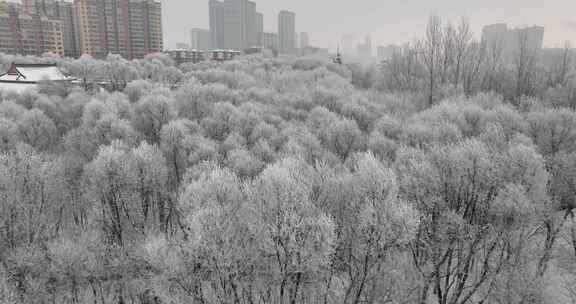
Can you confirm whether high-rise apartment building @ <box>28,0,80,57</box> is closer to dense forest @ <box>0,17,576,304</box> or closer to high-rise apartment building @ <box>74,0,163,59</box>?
high-rise apartment building @ <box>74,0,163,59</box>

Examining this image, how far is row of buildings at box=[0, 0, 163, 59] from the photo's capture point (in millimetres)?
104125

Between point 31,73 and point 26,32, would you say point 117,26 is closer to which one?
point 26,32

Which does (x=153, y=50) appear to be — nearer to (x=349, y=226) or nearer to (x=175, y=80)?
(x=175, y=80)

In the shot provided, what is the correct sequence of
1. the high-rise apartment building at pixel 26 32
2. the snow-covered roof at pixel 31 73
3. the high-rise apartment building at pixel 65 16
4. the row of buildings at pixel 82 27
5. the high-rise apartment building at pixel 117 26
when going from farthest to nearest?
the high-rise apartment building at pixel 65 16, the high-rise apartment building at pixel 117 26, the row of buildings at pixel 82 27, the high-rise apartment building at pixel 26 32, the snow-covered roof at pixel 31 73

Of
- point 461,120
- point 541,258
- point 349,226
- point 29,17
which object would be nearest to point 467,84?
point 461,120

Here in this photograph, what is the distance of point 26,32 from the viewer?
105 meters

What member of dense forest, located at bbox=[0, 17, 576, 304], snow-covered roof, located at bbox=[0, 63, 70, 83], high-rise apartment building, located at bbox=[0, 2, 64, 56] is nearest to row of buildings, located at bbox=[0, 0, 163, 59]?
high-rise apartment building, located at bbox=[0, 2, 64, 56]

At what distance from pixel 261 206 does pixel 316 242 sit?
3348mm

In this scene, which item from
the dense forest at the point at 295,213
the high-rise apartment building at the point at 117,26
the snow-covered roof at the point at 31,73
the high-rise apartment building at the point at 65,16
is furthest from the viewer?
the high-rise apartment building at the point at 65,16

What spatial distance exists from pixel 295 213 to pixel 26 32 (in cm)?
12517

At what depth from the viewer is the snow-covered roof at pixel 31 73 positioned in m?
67.0

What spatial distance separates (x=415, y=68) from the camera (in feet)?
212

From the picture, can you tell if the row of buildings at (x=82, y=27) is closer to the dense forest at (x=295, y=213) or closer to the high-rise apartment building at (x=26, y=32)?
the high-rise apartment building at (x=26, y=32)

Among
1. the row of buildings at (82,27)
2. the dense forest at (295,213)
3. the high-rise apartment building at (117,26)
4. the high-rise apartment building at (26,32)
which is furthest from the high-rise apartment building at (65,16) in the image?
the dense forest at (295,213)
